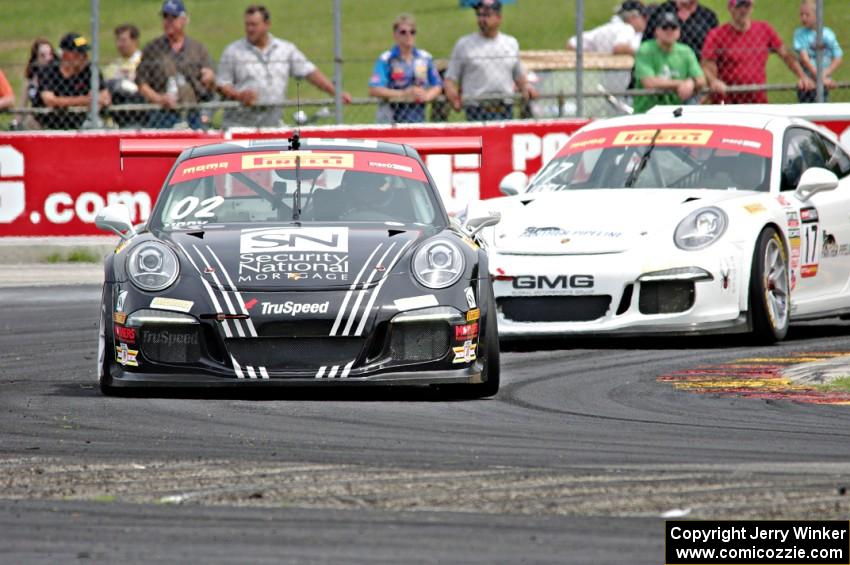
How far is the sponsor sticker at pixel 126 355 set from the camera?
7.76 m

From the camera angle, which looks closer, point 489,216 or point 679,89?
point 489,216

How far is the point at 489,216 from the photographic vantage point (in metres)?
8.66

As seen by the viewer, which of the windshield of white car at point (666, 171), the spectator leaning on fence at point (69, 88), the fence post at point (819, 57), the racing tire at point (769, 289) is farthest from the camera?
the spectator leaning on fence at point (69, 88)

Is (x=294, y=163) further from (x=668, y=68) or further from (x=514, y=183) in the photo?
(x=668, y=68)

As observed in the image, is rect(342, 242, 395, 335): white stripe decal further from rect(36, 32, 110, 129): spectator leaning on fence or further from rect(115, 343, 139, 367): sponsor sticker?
rect(36, 32, 110, 129): spectator leaning on fence

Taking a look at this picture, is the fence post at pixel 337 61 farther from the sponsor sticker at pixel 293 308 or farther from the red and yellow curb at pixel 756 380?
the sponsor sticker at pixel 293 308

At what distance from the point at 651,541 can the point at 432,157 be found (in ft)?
38.3

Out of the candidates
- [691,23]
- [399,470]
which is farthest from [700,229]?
[691,23]

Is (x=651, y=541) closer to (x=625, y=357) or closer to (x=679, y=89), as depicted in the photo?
Answer: (x=625, y=357)

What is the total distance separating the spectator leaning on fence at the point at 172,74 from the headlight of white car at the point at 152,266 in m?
8.48

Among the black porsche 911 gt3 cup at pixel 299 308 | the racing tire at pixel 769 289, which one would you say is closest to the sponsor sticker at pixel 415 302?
the black porsche 911 gt3 cup at pixel 299 308

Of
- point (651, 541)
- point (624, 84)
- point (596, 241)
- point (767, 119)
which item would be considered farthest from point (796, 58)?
point (651, 541)

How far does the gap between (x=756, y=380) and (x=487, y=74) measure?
8128 millimetres

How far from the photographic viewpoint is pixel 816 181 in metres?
10.7
